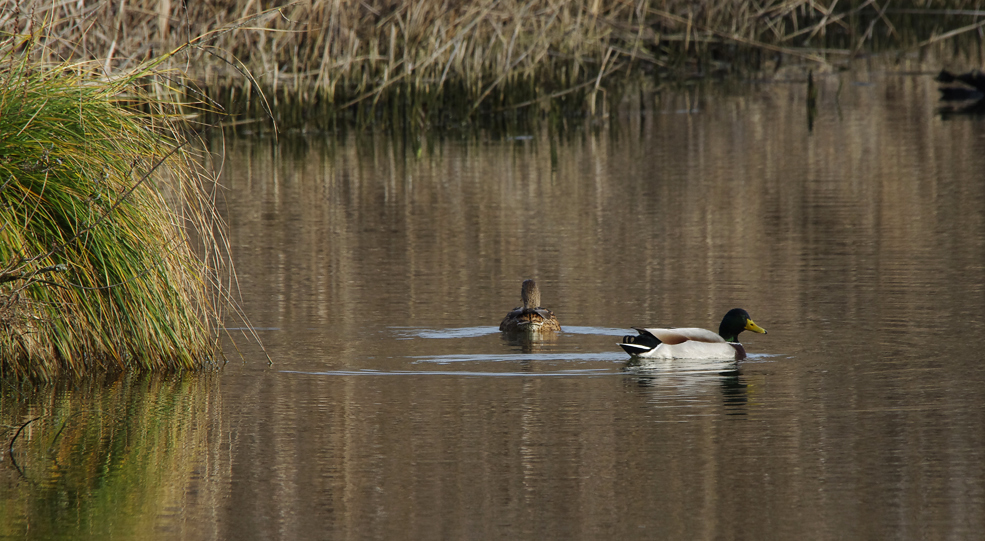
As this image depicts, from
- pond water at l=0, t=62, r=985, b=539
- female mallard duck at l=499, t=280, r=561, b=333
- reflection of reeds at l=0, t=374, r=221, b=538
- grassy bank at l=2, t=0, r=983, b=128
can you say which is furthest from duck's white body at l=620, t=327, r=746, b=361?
grassy bank at l=2, t=0, r=983, b=128

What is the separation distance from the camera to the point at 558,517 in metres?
5.94

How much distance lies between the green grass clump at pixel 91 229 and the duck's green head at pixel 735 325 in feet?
10.4

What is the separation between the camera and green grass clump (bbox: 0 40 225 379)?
8.34 meters

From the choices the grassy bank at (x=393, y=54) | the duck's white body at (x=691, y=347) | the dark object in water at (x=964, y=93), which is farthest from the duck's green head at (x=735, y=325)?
the dark object in water at (x=964, y=93)

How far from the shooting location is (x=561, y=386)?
8.45 m

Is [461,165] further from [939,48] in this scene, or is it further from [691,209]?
[939,48]

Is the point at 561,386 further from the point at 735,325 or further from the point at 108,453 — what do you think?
the point at 108,453

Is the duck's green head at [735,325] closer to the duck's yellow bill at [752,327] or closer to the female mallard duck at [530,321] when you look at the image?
Answer: the duck's yellow bill at [752,327]

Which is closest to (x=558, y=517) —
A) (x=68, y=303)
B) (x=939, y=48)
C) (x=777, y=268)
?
(x=68, y=303)

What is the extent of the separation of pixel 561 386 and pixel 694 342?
125cm

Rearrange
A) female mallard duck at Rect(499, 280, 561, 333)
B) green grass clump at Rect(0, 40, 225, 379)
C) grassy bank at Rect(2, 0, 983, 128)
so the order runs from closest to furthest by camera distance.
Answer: green grass clump at Rect(0, 40, 225, 379) → female mallard duck at Rect(499, 280, 561, 333) → grassy bank at Rect(2, 0, 983, 128)

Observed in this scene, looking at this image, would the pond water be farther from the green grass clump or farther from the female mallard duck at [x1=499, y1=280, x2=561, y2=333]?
the green grass clump

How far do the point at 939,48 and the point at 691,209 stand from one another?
63.7ft

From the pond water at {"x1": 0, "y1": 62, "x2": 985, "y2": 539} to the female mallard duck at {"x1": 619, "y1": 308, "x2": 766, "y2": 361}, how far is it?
127mm
